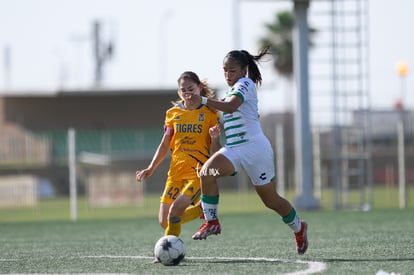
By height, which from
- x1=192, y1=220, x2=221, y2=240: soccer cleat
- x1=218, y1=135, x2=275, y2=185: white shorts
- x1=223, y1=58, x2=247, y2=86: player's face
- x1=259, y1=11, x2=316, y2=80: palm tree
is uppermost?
x1=259, y1=11, x2=316, y2=80: palm tree

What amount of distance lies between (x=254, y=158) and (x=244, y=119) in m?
0.37

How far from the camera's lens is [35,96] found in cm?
5238

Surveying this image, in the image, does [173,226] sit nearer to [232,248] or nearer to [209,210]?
[209,210]

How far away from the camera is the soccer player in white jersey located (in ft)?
29.9

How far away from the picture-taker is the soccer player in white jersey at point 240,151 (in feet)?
29.9

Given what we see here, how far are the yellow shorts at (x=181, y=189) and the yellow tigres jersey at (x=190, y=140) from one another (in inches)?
2.3

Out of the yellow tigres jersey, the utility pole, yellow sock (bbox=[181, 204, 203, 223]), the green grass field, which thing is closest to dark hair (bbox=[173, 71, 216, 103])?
the yellow tigres jersey

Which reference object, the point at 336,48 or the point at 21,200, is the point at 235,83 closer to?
the point at 336,48

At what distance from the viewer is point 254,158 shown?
30.1ft

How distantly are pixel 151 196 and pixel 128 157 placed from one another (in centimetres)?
449

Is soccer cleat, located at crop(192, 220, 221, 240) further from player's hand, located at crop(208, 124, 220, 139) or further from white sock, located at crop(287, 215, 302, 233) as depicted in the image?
player's hand, located at crop(208, 124, 220, 139)

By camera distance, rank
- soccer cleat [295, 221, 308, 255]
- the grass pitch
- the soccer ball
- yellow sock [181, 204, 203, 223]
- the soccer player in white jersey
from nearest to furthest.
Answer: the grass pitch
the soccer ball
the soccer player in white jersey
soccer cleat [295, 221, 308, 255]
yellow sock [181, 204, 203, 223]

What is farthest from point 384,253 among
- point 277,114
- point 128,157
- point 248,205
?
point 277,114

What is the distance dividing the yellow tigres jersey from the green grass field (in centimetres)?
86
